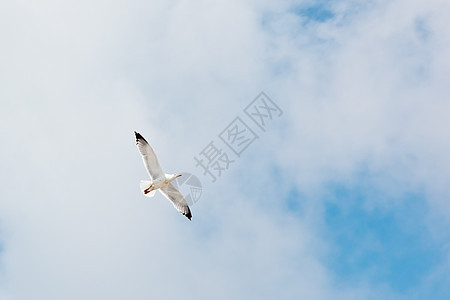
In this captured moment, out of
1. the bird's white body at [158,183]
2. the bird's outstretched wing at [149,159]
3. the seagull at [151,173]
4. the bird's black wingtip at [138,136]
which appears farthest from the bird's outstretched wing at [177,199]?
the bird's black wingtip at [138,136]

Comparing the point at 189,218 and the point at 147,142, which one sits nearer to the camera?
the point at 147,142

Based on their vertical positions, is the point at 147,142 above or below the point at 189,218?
above

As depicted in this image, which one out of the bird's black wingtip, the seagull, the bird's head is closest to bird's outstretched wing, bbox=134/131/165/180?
the seagull

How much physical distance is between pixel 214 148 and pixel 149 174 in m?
3.48

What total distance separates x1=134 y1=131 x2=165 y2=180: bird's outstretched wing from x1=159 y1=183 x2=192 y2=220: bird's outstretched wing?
1131 millimetres

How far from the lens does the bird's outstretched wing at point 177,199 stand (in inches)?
1138

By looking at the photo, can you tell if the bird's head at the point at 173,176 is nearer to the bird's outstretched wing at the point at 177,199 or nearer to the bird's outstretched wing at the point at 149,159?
the bird's outstretched wing at the point at 149,159

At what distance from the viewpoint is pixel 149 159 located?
91.2 ft

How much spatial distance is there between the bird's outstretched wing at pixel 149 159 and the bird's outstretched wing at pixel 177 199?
113cm

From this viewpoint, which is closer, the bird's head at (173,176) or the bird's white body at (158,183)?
the bird's white body at (158,183)

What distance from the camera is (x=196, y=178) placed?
28.5 meters

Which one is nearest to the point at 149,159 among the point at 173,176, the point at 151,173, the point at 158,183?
the point at 151,173

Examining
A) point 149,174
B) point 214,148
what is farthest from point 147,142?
point 214,148

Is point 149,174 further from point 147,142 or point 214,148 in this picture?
point 214,148
